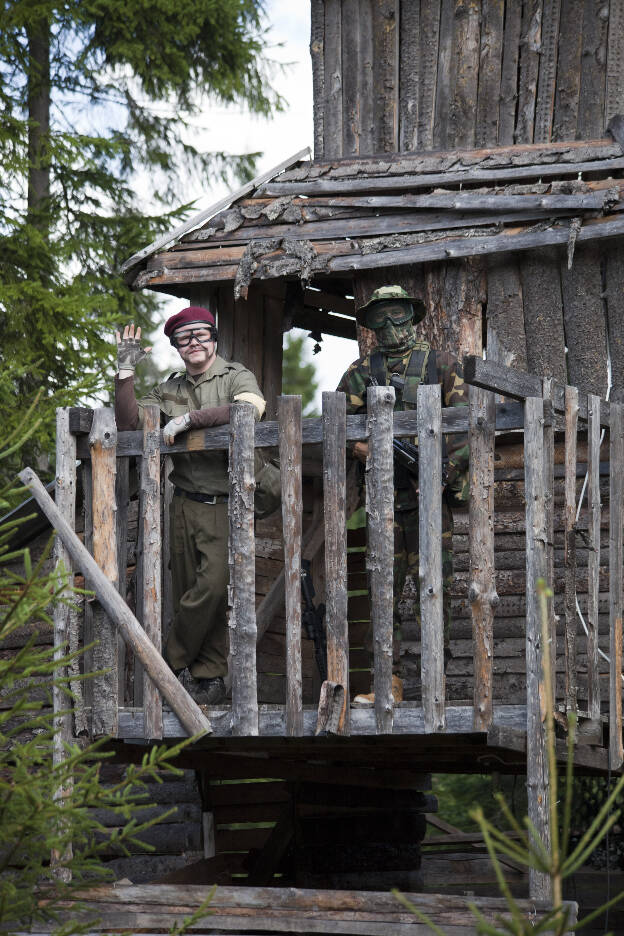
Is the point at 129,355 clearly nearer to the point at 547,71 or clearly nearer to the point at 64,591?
the point at 64,591

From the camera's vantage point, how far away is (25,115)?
14.3 m

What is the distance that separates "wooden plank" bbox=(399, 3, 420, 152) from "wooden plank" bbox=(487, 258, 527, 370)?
139 cm

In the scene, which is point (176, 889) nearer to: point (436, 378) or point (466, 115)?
point (436, 378)

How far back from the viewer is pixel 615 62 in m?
8.97

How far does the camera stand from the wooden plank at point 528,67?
359 inches

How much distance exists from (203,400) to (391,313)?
1.11 metres

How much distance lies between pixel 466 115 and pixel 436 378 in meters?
3.30

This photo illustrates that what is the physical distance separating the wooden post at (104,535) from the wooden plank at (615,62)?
4.56 meters

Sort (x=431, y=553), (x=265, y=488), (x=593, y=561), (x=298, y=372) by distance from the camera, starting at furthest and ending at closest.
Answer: (x=298, y=372) < (x=265, y=488) < (x=593, y=561) < (x=431, y=553)

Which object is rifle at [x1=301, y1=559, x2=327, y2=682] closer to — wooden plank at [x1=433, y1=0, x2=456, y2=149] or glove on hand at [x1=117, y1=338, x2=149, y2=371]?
glove on hand at [x1=117, y1=338, x2=149, y2=371]

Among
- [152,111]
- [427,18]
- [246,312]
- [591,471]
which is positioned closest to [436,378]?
[591,471]

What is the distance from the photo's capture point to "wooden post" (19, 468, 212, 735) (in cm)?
587

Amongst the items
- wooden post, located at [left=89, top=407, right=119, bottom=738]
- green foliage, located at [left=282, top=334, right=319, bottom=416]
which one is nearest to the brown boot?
wooden post, located at [left=89, top=407, right=119, bottom=738]

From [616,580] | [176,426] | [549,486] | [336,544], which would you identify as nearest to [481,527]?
[549,486]
